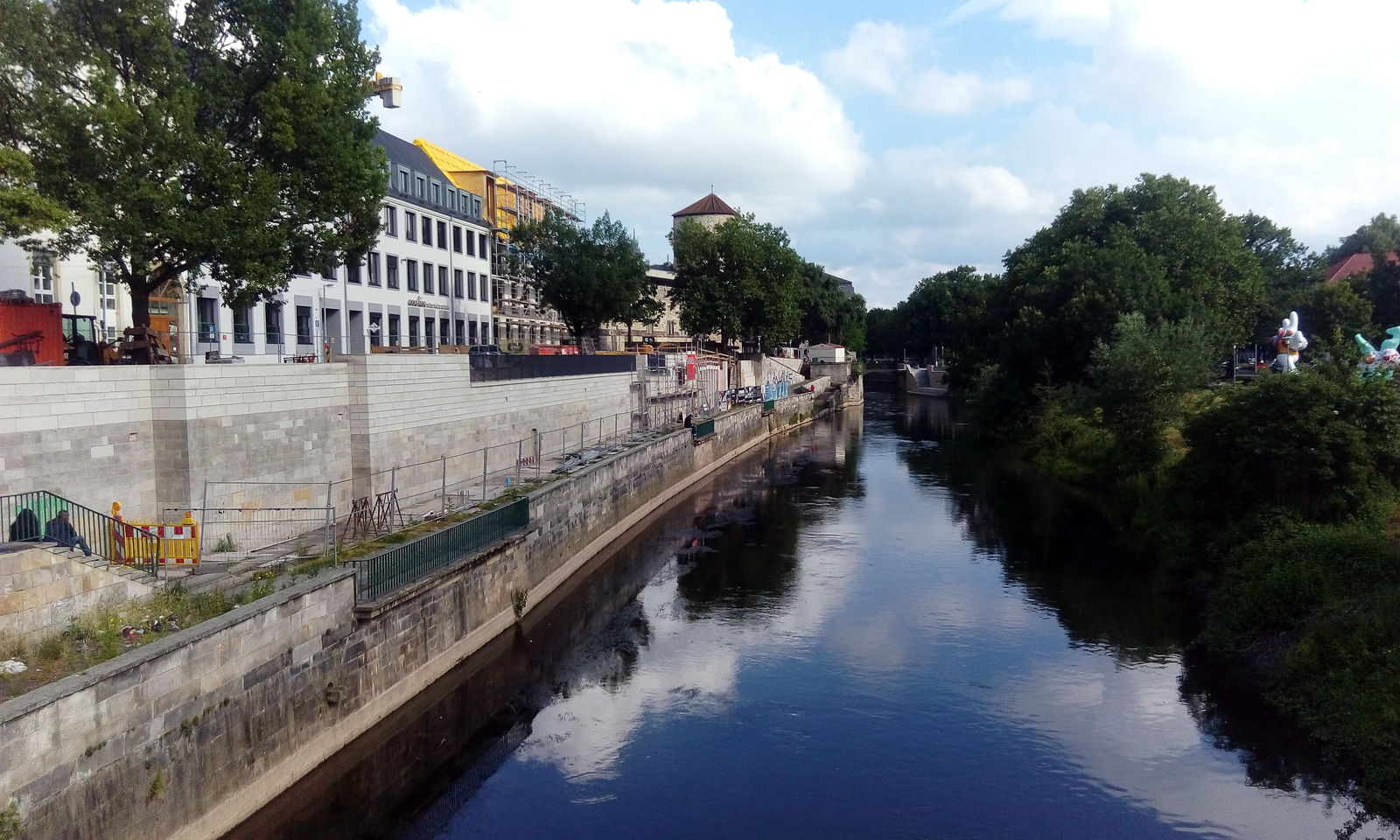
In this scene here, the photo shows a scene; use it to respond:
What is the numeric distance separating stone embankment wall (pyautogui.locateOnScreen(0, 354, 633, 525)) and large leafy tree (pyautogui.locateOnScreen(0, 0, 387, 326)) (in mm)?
2674

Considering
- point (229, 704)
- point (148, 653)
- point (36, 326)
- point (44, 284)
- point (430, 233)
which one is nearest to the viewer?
point (148, 653)

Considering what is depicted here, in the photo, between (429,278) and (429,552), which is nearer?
(429,552)

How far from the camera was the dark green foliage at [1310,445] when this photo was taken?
22422mm

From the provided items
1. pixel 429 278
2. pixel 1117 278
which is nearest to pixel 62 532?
pixel 429 278

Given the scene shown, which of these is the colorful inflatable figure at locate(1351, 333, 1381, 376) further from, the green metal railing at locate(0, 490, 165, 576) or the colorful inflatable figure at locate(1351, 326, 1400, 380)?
the green metal railing at locate(0, 490, 165, 576)

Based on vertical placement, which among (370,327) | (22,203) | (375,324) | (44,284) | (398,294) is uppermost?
(398,294)

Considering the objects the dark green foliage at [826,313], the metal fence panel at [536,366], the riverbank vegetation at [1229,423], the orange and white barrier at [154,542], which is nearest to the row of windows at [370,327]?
the metal fence panel at [536,366]

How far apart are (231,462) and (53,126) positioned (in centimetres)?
655

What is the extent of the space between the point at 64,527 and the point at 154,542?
4.79 ft

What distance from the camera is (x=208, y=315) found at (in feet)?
104

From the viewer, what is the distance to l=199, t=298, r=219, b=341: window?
3105 cm

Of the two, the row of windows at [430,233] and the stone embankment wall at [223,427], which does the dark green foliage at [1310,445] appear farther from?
the row of windows at [430,233]

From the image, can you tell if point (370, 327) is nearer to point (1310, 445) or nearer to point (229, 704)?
point (229, 704)

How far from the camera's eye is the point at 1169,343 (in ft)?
127
